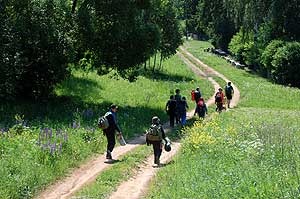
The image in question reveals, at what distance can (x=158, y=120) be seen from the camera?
47.9ft

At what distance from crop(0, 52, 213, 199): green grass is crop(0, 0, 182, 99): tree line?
1467 millimetres

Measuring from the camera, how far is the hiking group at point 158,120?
47.8ft

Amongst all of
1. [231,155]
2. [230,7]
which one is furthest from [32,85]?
[230,7]

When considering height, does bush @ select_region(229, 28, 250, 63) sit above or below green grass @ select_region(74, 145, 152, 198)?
above

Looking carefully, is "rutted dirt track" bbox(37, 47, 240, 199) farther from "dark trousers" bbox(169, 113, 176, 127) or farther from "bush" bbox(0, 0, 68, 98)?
"bush" bbox(0, 0, 68, 98)

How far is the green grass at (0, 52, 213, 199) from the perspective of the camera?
12102mm

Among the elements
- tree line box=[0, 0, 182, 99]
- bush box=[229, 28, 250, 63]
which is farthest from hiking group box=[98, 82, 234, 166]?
bush box=[229, 28, 250, 63]

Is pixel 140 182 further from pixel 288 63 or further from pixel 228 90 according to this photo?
pixel 288 63

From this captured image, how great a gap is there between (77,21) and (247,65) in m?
46.9

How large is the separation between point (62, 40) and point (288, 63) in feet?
106

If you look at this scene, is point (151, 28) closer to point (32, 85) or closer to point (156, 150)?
point (32, 85)

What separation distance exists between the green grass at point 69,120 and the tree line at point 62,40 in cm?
147

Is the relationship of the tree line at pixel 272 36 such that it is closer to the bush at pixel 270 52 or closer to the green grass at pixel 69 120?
the bush at pixel 270 52

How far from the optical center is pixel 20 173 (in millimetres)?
11930
